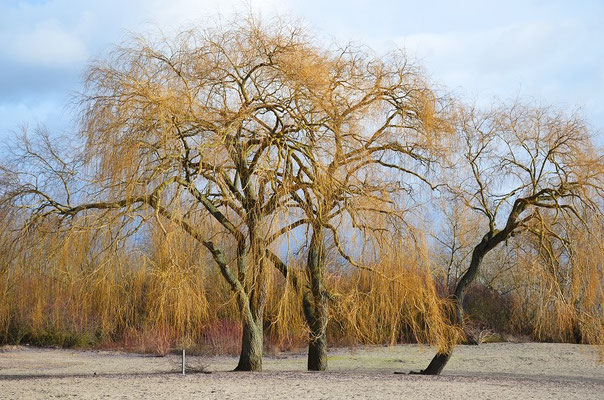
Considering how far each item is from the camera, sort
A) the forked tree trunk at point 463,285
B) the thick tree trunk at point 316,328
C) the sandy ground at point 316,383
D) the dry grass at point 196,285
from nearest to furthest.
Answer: the sandy ground at point 316,383, the dry grass at point 196,285, the thick tree trunk at point 316,328, the forked tree trunk at point 463,285

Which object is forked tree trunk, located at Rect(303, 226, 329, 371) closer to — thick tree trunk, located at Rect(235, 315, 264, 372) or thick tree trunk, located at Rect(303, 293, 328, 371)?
thick tree trunk, located at Rect(303, 293, 328, 371)

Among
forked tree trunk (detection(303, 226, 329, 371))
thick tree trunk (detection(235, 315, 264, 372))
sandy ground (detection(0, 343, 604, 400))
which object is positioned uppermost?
forked tree trunk (detection(303, 226, 329, 371))

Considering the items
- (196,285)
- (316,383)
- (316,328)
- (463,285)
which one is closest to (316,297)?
(316,328)

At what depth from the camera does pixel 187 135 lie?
10.3m

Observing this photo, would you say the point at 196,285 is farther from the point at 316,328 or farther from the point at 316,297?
the point at 316,328

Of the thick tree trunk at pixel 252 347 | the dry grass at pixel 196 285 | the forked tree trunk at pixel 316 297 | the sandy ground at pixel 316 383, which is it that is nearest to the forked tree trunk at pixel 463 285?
the dry grass at pixel 196 285

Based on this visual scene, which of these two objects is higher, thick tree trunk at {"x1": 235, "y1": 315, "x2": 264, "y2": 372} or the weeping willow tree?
the weeping willow tree

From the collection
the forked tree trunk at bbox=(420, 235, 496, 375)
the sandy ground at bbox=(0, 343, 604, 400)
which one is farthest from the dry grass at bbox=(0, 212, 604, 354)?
the sandy ground at bbox=(0, 343, 604, 400)

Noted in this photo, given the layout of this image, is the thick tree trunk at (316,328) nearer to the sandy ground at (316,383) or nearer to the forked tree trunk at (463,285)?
the sandy ground at (316,383)

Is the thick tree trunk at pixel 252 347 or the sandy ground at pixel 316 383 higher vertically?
the thick tree trunk at pixel 252 347

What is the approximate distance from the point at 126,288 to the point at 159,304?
A: 1858mm

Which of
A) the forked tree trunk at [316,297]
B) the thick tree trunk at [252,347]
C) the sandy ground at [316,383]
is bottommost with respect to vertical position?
the sandy ground at [316,383]

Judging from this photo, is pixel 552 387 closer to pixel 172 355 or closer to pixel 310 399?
pixel 310 399

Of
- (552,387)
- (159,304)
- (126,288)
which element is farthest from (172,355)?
(552,387)
